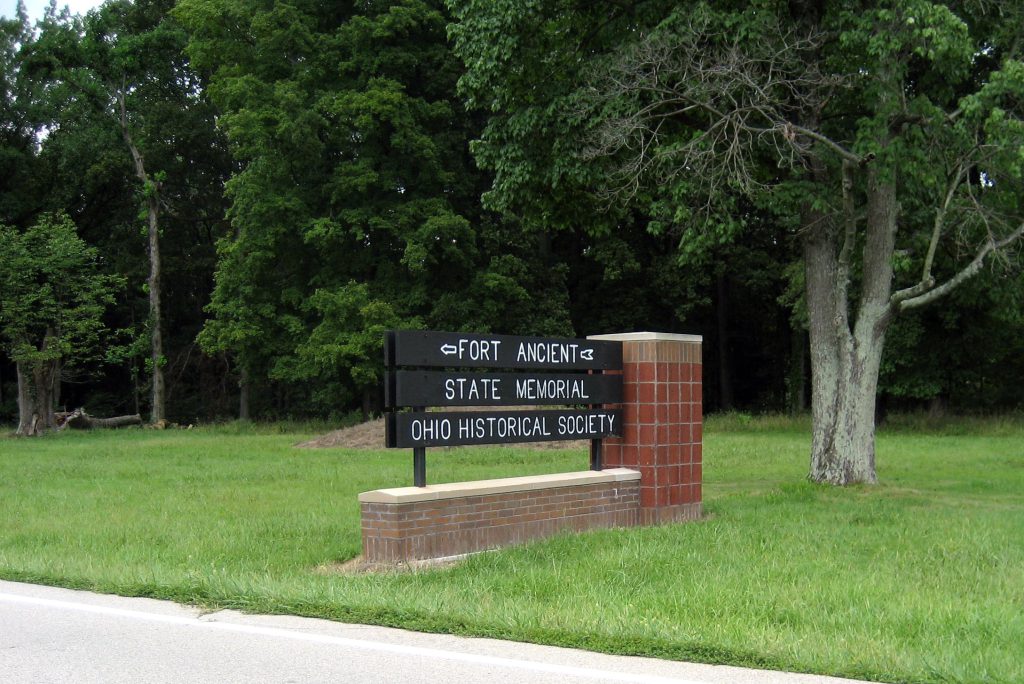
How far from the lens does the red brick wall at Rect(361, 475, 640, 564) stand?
9.26 metres

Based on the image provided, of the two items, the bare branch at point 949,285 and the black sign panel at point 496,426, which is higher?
the bare branch at point 949,285

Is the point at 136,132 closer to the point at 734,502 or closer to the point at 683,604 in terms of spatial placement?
the point at 734,502

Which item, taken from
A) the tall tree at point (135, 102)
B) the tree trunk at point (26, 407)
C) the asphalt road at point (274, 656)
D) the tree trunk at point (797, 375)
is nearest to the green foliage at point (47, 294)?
the tree trunk at point (26, 407)

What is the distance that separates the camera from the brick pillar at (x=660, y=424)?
468 inches

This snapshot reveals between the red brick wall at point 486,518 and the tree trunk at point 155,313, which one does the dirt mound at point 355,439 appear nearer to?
the tree trunk at point 155,313

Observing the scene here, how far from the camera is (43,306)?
35.8 m

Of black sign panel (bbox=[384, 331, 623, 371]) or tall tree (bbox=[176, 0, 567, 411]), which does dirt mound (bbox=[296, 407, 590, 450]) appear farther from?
black sign panel (bbox=[384, 331, 623, 371])

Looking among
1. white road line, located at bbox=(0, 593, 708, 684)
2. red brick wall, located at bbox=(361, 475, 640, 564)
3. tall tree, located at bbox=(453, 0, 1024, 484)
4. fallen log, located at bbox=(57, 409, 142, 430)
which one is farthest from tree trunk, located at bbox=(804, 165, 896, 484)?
fallen log, located at bbox=(57, 409, 142, 430)

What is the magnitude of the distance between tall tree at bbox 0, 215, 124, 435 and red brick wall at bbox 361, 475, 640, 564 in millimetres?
28638

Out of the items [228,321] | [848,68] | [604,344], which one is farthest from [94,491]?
[228,321]

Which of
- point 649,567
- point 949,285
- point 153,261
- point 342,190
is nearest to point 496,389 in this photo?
point 649,567

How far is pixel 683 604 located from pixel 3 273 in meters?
33.6

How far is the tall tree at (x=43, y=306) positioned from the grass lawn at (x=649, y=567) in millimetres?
18536

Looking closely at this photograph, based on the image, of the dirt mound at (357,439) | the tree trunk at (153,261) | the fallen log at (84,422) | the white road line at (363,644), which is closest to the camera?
the white road line at (363,644)
